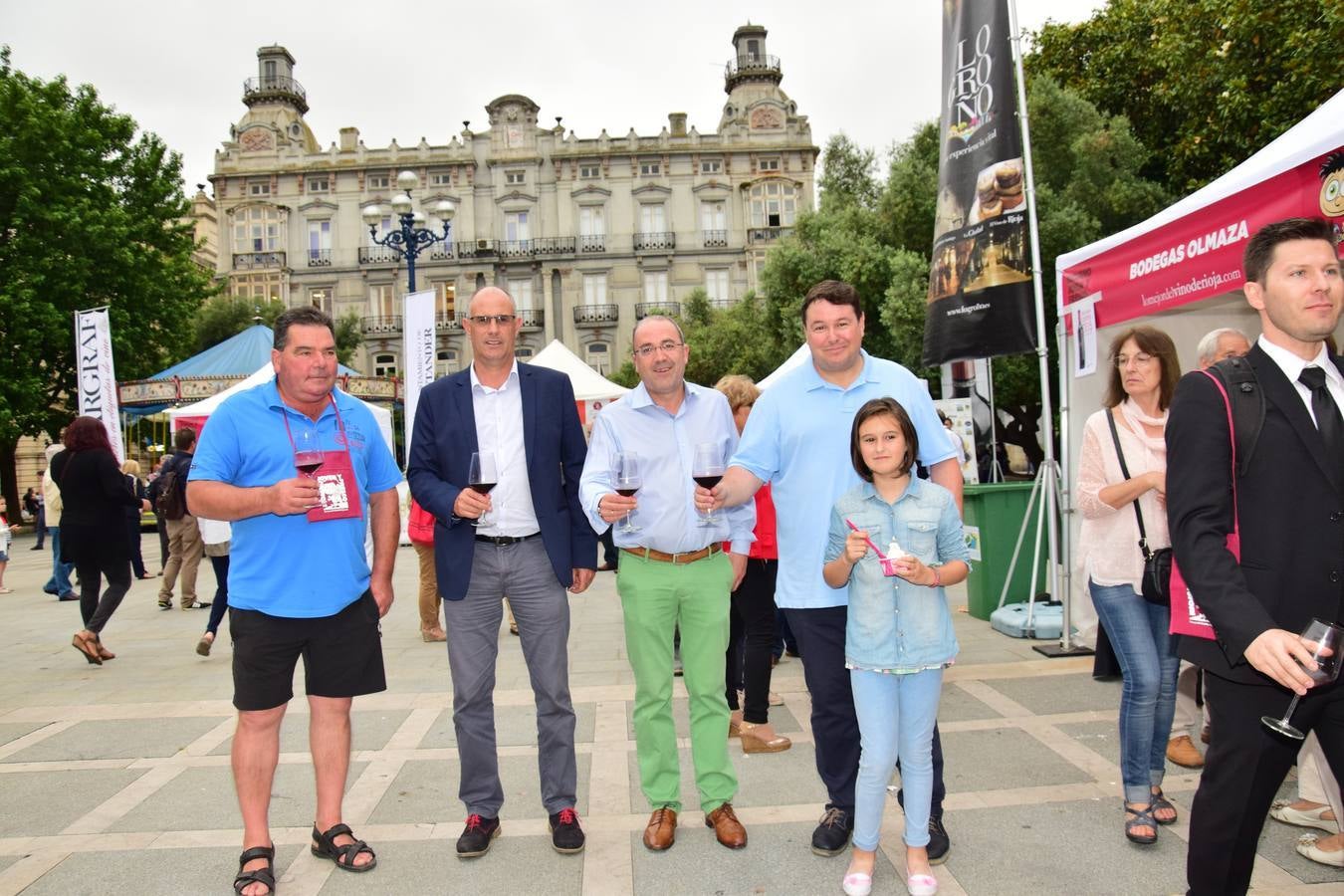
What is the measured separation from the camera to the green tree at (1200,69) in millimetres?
12586

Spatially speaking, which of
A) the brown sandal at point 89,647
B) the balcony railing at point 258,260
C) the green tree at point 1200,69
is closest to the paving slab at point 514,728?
the brown sandal at point 89,647

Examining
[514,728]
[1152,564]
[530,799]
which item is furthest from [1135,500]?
[514,728]

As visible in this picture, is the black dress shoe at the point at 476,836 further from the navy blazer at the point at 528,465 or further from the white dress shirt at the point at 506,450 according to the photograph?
the white dress shirt at the point at 506,450

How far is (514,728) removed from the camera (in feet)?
18.4

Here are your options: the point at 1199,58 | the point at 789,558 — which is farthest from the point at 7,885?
the point at 1199,58

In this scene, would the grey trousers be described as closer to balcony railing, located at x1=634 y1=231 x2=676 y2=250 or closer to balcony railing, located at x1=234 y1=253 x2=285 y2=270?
balcony railing, located at x1=634 y1=231 x2=676 y2=250

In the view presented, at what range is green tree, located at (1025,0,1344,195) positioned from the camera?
12.6 m

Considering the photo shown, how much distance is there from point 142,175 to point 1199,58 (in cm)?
2897

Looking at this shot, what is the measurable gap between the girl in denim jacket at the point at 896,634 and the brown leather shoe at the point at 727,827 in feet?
1.66

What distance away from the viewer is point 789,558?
379 cm

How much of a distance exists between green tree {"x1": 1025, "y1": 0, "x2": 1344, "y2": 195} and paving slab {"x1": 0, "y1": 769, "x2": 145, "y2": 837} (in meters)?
14.3

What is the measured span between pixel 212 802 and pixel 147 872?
2.57ft

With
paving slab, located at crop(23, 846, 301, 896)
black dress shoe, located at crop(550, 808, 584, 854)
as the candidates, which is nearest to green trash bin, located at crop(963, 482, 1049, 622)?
black dress shoe, located at crop(550, 808, 584, 854)

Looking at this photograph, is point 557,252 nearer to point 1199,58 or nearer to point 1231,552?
point 1199,58
